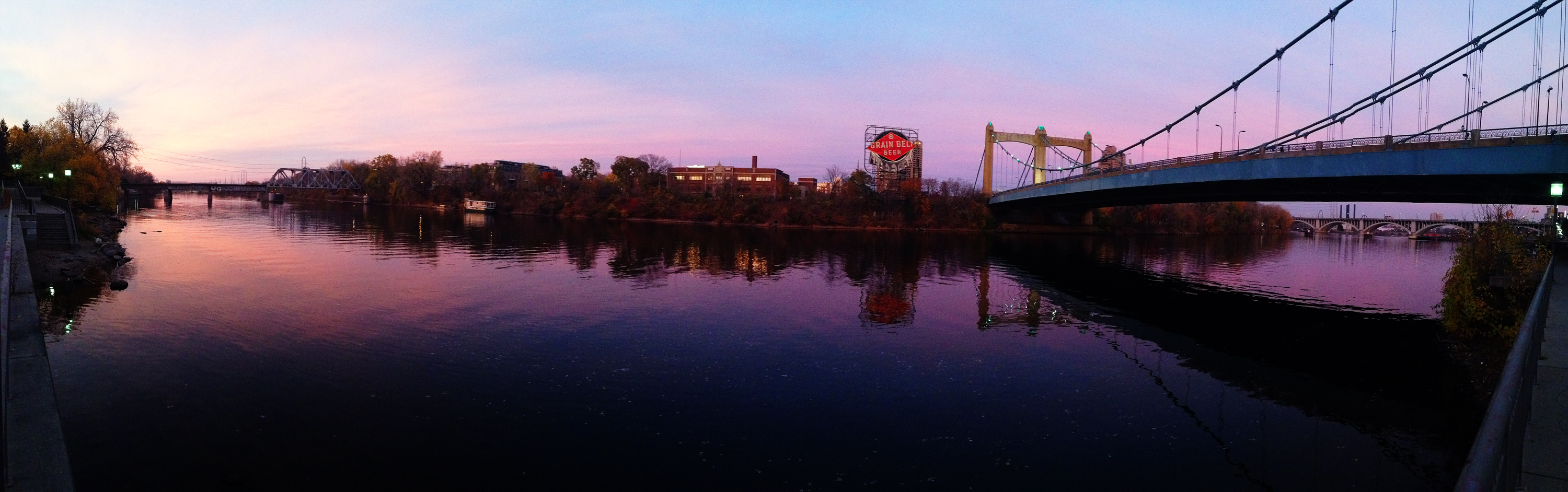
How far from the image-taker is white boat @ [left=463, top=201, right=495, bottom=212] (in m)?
129

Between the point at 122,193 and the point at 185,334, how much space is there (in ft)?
483

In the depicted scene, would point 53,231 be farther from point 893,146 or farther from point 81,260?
point 893,146

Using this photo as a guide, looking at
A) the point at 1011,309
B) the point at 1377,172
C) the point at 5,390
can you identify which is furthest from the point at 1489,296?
the point at 5,390

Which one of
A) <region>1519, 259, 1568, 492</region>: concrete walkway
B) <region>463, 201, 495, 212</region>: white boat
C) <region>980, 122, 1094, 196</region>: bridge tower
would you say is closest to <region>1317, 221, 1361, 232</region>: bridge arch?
<region>980, 122, 1094, 196</region>: bridge tower

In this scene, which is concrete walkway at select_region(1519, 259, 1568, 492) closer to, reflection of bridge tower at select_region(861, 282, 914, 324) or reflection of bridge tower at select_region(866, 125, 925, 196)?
reflection of bridge tower at select_region(861, 282, 914, 324)

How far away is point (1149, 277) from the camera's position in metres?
42.5

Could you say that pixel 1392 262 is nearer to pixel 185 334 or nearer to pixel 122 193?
pixel 185 334

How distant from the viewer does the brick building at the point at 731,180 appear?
391 feet

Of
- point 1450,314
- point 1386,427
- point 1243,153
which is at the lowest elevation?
point 1386,427

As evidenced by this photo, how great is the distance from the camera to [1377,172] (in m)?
29.4

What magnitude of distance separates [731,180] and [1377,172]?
9911cm

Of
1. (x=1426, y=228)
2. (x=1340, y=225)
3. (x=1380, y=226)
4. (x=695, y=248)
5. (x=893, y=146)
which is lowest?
(x=695, y=248)

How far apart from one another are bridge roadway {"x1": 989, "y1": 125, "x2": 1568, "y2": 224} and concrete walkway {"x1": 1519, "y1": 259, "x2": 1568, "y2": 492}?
16755 mm

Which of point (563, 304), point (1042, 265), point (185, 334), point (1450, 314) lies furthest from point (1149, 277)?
point (185, 334)
